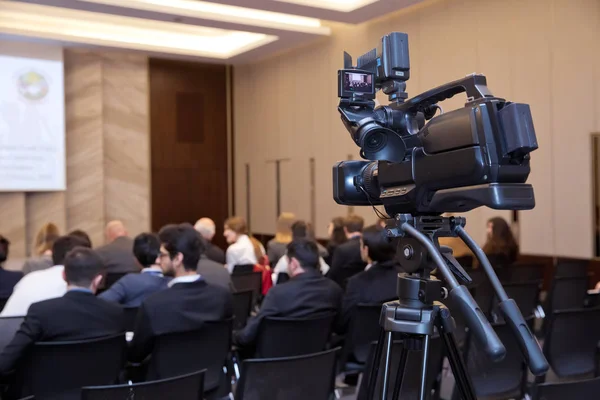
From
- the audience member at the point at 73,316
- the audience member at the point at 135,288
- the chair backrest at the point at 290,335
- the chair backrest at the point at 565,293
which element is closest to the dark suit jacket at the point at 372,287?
the chair backrest at the point at 290,335

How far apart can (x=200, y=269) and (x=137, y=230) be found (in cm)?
751

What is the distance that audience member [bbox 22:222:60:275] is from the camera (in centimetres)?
543

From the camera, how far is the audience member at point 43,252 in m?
5.43

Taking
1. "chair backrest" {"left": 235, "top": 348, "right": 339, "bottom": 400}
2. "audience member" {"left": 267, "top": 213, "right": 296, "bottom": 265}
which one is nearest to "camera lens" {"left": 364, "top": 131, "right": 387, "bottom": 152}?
"chair backrest" {"left": 235, "top": 348, "right": 339, "bottom": 400}

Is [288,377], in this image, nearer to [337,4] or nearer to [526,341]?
[526,341]

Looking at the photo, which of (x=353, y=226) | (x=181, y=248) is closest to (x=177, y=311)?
(x=181, y=248)

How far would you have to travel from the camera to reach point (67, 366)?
9.89ft

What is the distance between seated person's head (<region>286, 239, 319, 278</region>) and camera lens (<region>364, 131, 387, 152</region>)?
8.35 ft

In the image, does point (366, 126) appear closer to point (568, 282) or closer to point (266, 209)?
point (568, 282)

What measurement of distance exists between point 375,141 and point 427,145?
0.14 metres

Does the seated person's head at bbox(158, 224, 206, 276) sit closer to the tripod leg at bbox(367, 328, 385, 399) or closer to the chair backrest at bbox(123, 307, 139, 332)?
the chair backrest at bbox(123, 307, 139, 332)

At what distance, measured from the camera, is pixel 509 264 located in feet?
21.1

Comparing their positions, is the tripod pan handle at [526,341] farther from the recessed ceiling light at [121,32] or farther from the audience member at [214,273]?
the recessed ceiling light at [121,32]

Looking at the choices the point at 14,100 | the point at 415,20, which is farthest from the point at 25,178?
the point at 415,20
